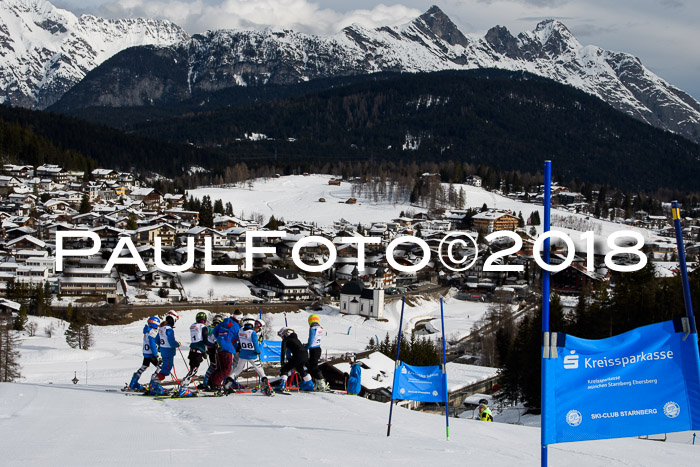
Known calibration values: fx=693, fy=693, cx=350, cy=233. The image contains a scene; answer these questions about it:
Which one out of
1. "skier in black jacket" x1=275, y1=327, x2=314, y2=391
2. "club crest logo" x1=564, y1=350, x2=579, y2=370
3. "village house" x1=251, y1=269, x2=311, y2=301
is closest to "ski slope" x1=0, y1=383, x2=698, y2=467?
"skier in black jacket" x1=275, y1=327, x2=314, y2=391

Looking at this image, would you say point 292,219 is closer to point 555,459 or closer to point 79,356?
point 79,356

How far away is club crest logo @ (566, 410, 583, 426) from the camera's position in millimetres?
4473

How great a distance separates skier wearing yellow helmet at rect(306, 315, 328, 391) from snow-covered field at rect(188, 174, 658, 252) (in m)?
66.3

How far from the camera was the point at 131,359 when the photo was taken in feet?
98.5

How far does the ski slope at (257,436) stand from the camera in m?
5.61

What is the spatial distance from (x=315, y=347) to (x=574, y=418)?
606 centimetres

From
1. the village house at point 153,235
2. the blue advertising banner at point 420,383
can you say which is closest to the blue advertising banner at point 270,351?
the blue advertising banner at point 420,383

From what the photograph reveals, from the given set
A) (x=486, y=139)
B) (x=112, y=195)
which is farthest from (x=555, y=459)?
(x=486, y=139)

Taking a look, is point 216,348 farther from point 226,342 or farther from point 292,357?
point 292,357

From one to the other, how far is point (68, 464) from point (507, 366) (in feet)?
66.3

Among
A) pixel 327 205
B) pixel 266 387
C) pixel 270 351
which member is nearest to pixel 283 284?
pixel 270 351

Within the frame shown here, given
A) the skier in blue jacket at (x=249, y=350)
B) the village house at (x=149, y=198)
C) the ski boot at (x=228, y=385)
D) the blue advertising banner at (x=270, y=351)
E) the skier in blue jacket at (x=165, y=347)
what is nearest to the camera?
the skier in blue jacket at (x=165, y=347)

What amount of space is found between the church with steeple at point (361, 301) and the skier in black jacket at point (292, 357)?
34714mm

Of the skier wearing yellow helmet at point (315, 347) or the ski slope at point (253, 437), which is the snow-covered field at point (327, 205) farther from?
the ski slope at point (253, 437)
